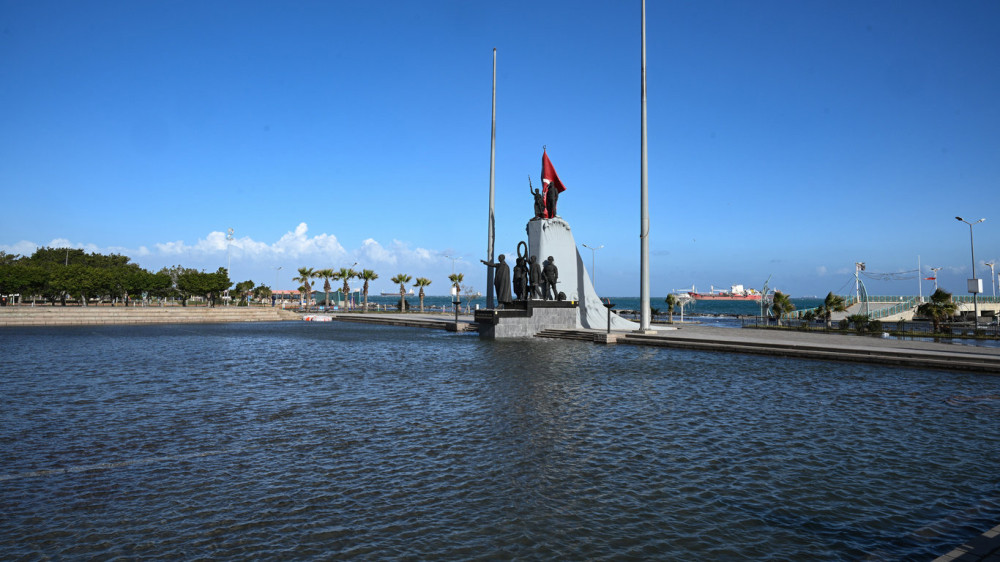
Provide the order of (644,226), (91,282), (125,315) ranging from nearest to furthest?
(644,226), (125,315), (91,282)

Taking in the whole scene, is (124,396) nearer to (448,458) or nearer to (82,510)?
(82,510)

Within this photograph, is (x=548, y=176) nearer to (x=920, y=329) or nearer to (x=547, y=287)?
(x=547, y=287)

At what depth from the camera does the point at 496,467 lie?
7141 millimetres

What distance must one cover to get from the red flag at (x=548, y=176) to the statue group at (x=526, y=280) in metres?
5.97

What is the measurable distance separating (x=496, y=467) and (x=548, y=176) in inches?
1113

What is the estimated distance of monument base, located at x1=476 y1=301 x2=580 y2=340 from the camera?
28.2 m

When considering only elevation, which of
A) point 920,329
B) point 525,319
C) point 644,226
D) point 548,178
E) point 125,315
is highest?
point 548,178

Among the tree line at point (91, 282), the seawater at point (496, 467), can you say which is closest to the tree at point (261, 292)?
the tree line at point (91, 282)

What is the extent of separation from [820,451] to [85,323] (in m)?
48.4

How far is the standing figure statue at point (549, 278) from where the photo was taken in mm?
29109

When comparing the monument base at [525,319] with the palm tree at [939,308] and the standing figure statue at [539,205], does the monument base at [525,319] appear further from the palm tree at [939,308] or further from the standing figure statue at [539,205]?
the palm tree at [939,308]

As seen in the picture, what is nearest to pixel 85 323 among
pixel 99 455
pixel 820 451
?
pixel 99 455

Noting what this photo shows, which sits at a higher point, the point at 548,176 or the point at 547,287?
the point at 548,176

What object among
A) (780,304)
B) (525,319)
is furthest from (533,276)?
(780,304)
